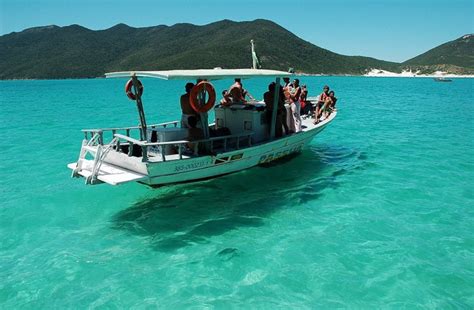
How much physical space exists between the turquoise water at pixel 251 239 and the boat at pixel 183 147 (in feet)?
3.38

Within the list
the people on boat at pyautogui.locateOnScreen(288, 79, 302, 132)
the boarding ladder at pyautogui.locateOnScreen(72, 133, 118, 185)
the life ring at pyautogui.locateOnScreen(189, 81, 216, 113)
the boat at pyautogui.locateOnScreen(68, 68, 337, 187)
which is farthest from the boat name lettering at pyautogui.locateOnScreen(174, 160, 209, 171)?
the people on boat at pyautogui.locateOnScreen(288, 79, 302, 132)

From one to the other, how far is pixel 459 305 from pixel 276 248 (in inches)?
135

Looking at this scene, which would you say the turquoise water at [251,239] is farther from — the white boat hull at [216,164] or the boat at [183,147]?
the boat at [183,147]

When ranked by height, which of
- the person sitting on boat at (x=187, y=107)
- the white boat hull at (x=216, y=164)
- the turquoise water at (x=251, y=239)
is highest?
the person sitting on boat at (x=187, y=107)

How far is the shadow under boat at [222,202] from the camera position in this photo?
28.5 feet

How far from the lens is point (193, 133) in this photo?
952 centimetres

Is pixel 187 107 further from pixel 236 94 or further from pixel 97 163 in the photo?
pixel 236 94

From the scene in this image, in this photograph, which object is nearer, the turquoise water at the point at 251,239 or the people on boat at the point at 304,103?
the turquoise water at the point at 251,239

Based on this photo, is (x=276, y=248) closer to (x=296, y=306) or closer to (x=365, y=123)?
(x=296, y=306)

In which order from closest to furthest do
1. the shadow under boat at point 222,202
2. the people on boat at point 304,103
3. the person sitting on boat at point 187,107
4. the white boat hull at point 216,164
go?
the shadow under boat at point 222,202
the white boat hull at point 216,164
the person sitting on boat at point 187,107
the people on boat at point 304,103

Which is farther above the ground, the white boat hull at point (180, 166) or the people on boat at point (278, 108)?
the people on boat at point (278, 108)

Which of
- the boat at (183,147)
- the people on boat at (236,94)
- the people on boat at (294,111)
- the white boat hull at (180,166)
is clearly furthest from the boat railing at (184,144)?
the people on boat at (294,111)

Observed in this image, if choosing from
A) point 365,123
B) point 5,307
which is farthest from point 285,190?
point 365,123

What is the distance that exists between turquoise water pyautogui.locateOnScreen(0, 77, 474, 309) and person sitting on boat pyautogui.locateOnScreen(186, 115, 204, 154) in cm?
170
